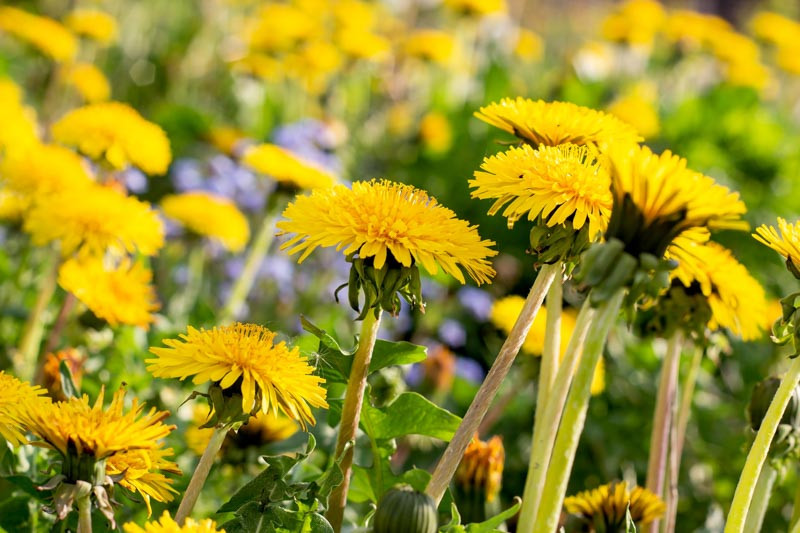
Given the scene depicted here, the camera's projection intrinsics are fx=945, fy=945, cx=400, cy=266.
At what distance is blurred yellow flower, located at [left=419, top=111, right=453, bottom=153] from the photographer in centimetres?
358

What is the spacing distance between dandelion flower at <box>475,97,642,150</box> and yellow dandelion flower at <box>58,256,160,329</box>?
A: 2.35 feet

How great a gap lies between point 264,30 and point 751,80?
2.25 metres

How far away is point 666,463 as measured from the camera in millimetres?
1379

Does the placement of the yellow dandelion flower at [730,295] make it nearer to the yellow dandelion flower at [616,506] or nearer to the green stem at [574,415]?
the yellow dandelion flower at [616,506]

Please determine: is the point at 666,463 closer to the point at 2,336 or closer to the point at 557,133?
the point at 557,133

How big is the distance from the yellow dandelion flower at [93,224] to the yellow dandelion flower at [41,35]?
1528 millimetres

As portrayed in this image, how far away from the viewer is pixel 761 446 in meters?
1.01

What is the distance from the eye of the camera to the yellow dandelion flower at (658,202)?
81 cm

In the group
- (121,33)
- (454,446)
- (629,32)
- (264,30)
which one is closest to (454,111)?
(264,30)

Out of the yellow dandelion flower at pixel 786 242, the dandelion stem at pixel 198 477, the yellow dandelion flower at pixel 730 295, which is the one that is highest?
the yellow dandelion flower at pixel 786 242

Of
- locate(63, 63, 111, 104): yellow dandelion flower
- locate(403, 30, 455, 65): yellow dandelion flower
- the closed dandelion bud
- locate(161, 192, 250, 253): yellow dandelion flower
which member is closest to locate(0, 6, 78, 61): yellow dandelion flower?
locate(63, 63, 111, 104): yellow dandelion flower

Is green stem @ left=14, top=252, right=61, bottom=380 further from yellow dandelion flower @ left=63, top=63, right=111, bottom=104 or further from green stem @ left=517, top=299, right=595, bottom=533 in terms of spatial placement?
yellow dandelion flower @ left=63, top=63, right=111, bottom=104

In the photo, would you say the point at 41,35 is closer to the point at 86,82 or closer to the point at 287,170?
the point at 86,82

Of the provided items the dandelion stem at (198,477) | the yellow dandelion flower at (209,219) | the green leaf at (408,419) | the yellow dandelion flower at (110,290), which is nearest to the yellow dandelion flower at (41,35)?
the yellow dandelion flower at (209,219)
